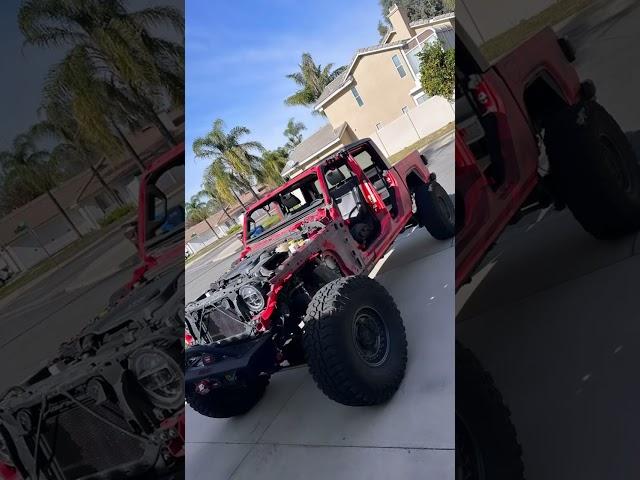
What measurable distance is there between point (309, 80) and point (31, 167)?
38 centimetres

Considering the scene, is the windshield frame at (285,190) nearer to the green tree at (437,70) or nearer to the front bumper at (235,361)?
the green tree at (437,70)

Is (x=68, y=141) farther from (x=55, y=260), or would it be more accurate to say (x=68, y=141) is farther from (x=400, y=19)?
(x=400, y=19)

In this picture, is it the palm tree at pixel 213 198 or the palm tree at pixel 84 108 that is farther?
the palm tree at pixel 213 198

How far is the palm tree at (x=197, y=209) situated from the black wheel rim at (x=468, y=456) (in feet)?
1.97

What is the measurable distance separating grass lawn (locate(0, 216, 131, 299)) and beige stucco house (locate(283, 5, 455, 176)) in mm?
324

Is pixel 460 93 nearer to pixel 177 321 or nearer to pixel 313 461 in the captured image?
pixel 177 321

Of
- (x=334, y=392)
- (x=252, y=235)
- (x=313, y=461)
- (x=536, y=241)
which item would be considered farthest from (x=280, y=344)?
(x=313, y=461)

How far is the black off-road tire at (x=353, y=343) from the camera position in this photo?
62.8 inches

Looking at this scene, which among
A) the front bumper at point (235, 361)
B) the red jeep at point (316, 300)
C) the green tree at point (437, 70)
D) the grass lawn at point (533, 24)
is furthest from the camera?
the front bumper at point (235, 361)

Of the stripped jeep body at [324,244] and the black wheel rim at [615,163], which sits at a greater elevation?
the stripped jeep body at [324,244]

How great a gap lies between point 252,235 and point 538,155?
3.00 ft

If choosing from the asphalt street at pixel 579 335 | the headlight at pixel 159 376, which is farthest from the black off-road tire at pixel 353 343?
the headlight at pixel 159 376

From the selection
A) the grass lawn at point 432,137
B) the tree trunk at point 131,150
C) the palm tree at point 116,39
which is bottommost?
the grass lawn at point 432,137

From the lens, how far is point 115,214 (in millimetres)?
605
